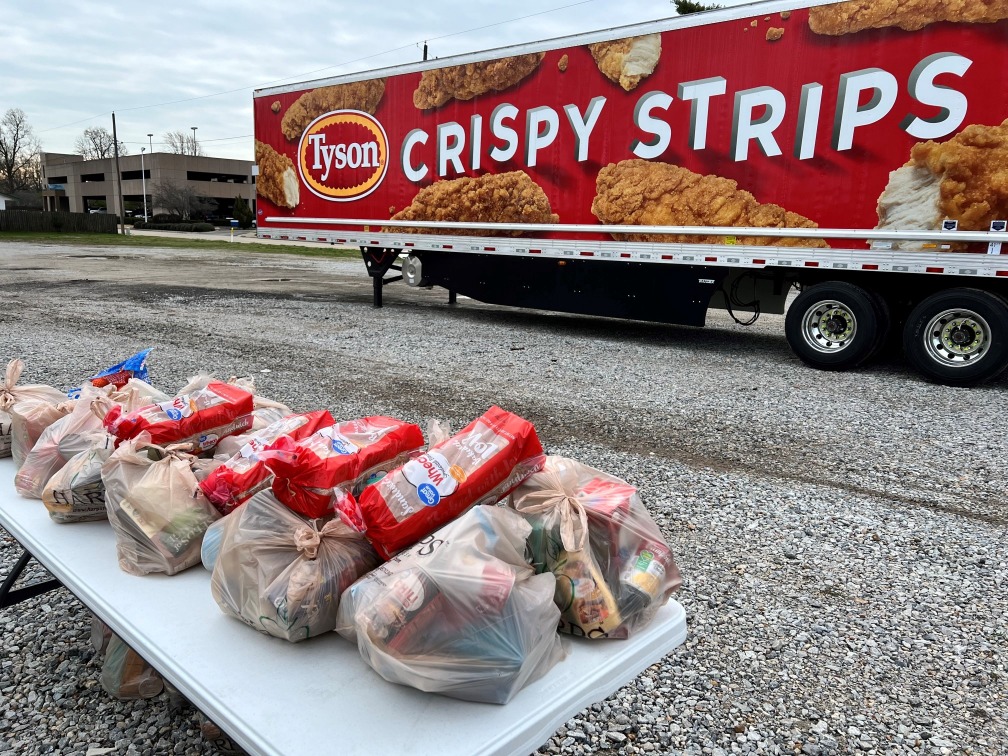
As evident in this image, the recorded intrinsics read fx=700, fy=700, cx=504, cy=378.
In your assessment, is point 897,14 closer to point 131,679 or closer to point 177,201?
point 131,679

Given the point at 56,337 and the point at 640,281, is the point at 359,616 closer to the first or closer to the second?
the point at 640,281

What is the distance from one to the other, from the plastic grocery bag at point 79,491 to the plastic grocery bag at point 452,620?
1.16 meters

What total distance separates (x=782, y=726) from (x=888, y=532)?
6.37 feet

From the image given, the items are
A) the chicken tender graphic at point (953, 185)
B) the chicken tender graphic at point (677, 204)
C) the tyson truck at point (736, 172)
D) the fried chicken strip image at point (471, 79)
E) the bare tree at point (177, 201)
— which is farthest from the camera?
the bare tree at point (177, 201)

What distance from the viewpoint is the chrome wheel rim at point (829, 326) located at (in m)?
8.30

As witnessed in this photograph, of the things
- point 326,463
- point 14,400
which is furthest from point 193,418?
point 14,400

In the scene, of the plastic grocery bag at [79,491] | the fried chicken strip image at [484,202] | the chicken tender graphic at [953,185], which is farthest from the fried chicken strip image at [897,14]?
the plastic grocery bag at [79,491]

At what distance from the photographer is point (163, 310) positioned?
1202cm

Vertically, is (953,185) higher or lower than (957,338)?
higher

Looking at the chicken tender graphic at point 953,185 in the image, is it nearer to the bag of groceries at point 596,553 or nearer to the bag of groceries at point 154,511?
the bag of groceries at point 596,553

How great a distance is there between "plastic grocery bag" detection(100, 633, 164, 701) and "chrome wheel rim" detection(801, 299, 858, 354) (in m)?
8.00

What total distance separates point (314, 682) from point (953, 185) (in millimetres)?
8085

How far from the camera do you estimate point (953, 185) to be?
7250mm

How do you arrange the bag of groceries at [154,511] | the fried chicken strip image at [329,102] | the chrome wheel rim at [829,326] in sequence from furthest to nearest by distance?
the fried chicken strip image at [329,102], the chrome wheel rim at [829,326], the bag of groceries at [154,511]
